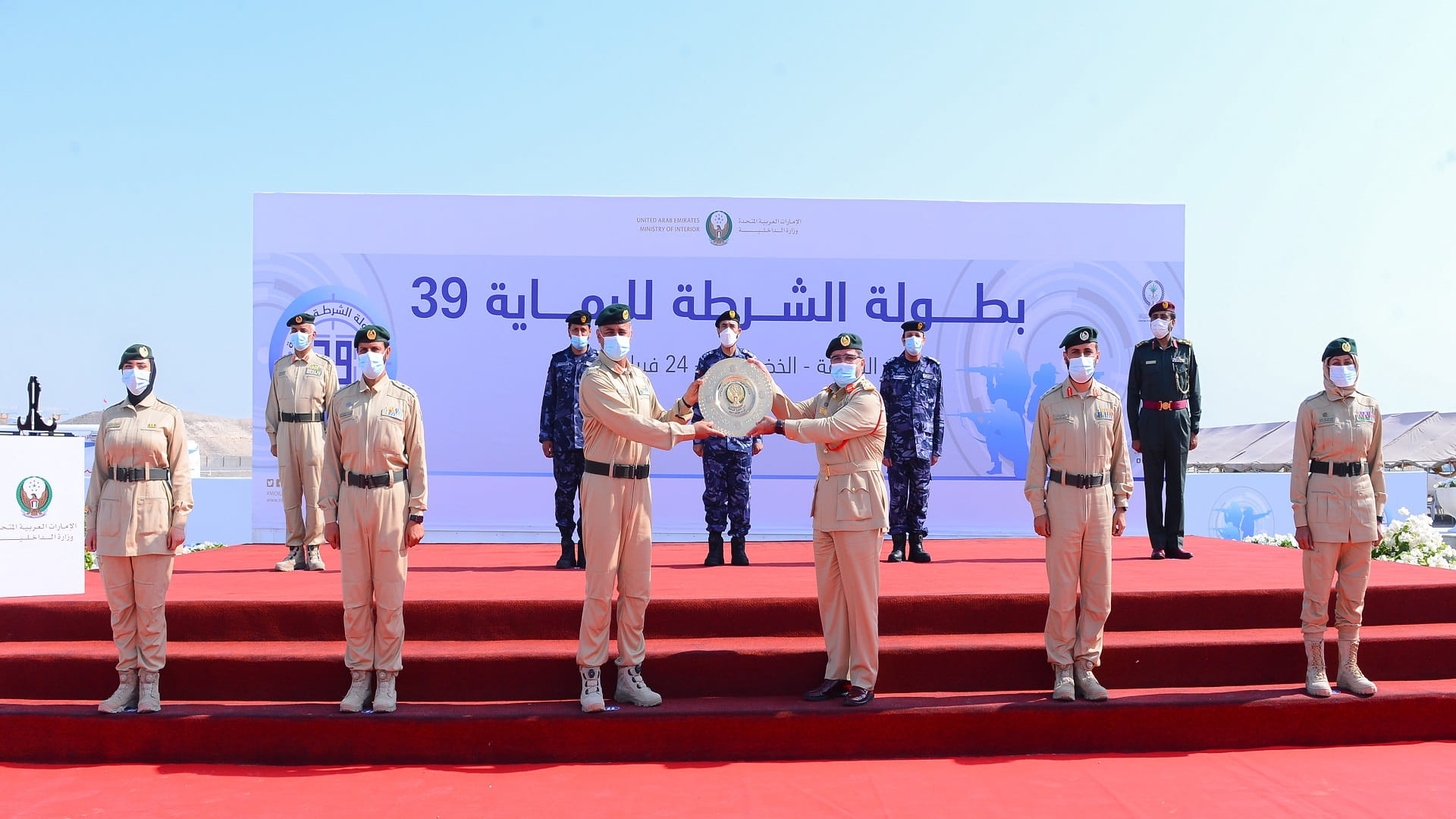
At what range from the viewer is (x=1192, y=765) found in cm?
372

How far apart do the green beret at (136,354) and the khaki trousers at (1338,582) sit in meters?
5.18

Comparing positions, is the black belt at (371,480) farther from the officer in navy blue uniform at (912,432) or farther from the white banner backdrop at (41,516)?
the officer in navy blue uniform at (912,432)

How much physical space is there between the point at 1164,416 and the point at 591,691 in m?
4.39

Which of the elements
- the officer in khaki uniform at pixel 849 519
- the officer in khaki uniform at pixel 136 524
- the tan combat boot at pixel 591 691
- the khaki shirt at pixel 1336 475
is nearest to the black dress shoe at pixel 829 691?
the officer in khaki uniform at pixel 849 519

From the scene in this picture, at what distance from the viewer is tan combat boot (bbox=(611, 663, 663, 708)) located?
3865mm

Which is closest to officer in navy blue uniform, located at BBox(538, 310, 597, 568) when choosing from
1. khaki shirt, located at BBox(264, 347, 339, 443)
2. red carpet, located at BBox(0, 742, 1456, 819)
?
khaki shirt, located at BBox(264, 347, 339, 443)

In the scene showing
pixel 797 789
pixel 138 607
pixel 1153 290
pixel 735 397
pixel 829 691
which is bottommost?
pixel 797 789

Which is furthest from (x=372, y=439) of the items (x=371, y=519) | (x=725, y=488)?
(x=725, y=488)

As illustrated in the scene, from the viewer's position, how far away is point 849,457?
4031mm

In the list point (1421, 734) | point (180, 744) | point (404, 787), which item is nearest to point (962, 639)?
point (1421, 734)

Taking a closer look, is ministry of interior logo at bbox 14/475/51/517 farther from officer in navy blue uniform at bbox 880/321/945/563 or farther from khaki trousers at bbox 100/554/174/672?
officer in navy blue uniform at bbox 880/321/945/563

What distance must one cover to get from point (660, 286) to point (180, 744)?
506 centimetres

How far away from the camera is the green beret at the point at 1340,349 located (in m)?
4.16

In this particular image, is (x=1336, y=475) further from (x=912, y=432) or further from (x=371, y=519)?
(x=371, y=519)
